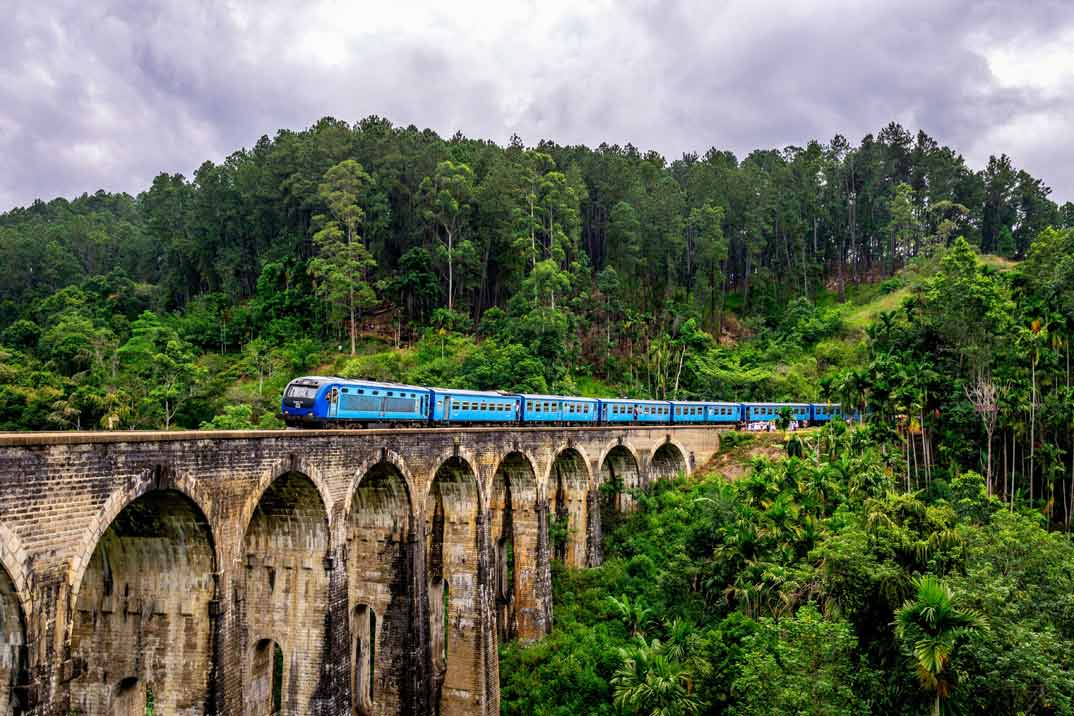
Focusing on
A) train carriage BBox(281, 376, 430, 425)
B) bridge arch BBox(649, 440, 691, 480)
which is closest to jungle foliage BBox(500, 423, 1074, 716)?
bridge arch BBox(649, 440, 691, 480)

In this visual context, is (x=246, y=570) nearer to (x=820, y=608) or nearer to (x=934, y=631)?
(x=934, y=631)

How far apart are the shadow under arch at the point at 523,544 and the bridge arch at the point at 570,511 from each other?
4.65 metres

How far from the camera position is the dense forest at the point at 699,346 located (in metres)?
20.4

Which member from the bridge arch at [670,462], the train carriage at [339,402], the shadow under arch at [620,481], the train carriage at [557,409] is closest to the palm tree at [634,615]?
the train carriage at [557,409]

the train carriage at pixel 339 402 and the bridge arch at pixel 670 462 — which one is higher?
the train carriage at pixel 339 402

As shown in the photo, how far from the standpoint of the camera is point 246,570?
16.6 meters

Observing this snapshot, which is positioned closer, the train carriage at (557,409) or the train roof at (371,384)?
the train roof at (371,384)

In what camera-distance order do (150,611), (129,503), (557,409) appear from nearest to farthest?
(129,503) → (150,611) → (557,409)

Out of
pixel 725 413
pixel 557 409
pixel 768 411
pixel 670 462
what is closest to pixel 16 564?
pixel 557 409

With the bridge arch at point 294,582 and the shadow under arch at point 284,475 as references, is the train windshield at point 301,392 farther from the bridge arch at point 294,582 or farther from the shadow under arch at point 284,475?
the shadow under arch at point 284,475

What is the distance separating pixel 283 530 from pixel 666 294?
56.2 metres

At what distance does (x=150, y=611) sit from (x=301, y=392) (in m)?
8.01

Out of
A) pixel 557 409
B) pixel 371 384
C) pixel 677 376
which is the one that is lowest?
pixel 557 409

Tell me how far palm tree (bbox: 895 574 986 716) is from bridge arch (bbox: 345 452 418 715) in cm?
1368
